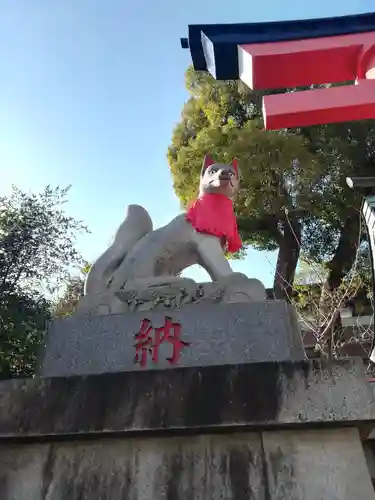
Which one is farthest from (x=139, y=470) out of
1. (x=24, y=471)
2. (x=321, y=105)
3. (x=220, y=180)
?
(x=321, y=105)

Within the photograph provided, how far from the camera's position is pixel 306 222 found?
11195mm

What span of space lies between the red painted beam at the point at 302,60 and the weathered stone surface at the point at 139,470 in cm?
408

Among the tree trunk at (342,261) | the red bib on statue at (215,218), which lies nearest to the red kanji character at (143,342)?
the red bib on statue at (215,218)

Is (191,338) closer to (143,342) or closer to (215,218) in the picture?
(143,342)

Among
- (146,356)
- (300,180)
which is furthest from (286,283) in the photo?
(146,356)

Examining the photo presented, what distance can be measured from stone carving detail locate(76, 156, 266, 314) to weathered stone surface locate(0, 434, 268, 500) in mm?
945

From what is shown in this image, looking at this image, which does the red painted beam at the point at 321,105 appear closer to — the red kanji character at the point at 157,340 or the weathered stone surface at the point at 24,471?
the red kanji character at the point at 157,340

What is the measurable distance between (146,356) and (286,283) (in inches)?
316

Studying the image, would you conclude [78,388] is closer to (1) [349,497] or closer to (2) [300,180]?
(1) [349,497]

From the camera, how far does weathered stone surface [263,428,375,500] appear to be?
1962mm

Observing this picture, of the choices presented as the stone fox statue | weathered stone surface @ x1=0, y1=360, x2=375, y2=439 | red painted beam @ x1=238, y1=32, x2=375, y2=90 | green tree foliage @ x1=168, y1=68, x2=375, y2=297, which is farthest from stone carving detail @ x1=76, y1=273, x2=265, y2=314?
green tree foliage @ x1=168, y1=68, x2=375, y2=297

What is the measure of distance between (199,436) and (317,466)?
1.74 feet

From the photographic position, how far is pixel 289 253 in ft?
35.7

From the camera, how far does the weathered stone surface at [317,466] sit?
1962 mm
